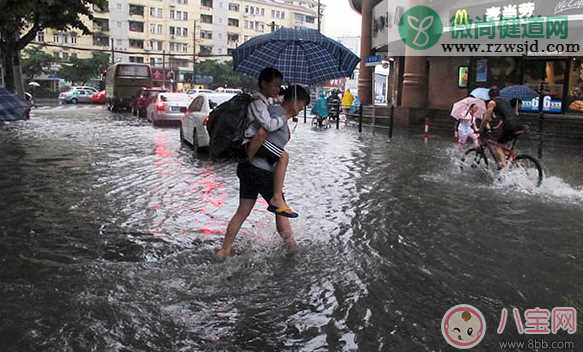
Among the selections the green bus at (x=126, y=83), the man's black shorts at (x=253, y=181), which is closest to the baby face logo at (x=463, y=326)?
the man's black shorts at (x=253, y=181)

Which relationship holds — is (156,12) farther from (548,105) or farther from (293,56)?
(293,56)

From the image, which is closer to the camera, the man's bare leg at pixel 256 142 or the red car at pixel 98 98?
the man's bare leg at pixel 256 142

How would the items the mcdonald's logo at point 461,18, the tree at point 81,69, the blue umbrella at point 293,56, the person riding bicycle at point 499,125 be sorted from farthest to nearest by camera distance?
1. the tree at point 81,69
2. the mcdonald's logo at point 461,18
3. the person riding bicycle at point 499,125
4. the blue umbrella at point 293,56

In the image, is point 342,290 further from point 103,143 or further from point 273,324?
point 103,143

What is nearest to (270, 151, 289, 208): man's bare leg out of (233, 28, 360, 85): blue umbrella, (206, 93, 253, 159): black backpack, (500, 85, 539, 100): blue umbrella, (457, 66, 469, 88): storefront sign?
(206, 93, 253, 159): black backpack

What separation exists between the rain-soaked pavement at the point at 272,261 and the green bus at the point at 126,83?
25.5m

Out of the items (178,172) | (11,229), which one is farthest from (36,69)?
(11,229)

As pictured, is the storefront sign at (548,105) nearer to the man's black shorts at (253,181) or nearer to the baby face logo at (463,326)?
the man's black shorts at (253,181)

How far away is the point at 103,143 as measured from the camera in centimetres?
1603

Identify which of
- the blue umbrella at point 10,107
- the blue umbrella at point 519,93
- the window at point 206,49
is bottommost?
the blue umbrella at point 10,107

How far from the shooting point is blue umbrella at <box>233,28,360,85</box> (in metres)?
5.65

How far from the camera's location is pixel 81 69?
68.0 metres

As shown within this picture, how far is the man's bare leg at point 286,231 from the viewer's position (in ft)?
18.6

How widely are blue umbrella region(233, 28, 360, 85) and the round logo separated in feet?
66.0
